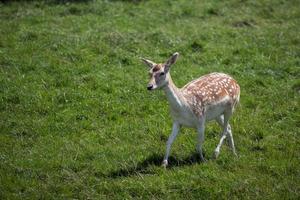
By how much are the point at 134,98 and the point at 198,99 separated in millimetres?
2787

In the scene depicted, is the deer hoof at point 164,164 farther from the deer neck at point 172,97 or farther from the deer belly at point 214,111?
the deer belly at point 214,111

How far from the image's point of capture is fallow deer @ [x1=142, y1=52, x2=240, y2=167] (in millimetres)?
9641

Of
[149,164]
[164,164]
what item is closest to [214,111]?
[164,164]

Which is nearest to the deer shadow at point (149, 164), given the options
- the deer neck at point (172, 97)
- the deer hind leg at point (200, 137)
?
the deer hind leg at point (200, 137)

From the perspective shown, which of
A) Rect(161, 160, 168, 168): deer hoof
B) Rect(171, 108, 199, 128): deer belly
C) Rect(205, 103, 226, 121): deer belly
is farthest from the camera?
Rect(205, 103, 226, 121): deer belly

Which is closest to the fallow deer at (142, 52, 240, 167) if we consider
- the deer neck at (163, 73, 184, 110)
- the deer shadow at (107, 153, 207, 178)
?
the deer neck at (163, 73, 184, 110)

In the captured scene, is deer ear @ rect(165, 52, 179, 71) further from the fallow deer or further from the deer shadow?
the deer shadow

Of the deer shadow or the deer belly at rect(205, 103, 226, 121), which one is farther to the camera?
the deer belly at rect(205, 103, 226, 121)

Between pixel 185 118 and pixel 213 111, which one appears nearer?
pixel 185 118

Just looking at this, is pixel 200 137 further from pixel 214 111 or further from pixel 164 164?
pixel 164 164

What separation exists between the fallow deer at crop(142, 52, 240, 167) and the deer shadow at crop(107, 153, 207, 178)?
0.19m

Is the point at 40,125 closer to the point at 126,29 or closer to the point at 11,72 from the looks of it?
the point at 11,72

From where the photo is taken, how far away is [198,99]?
9961mm

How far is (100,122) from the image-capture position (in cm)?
1145
